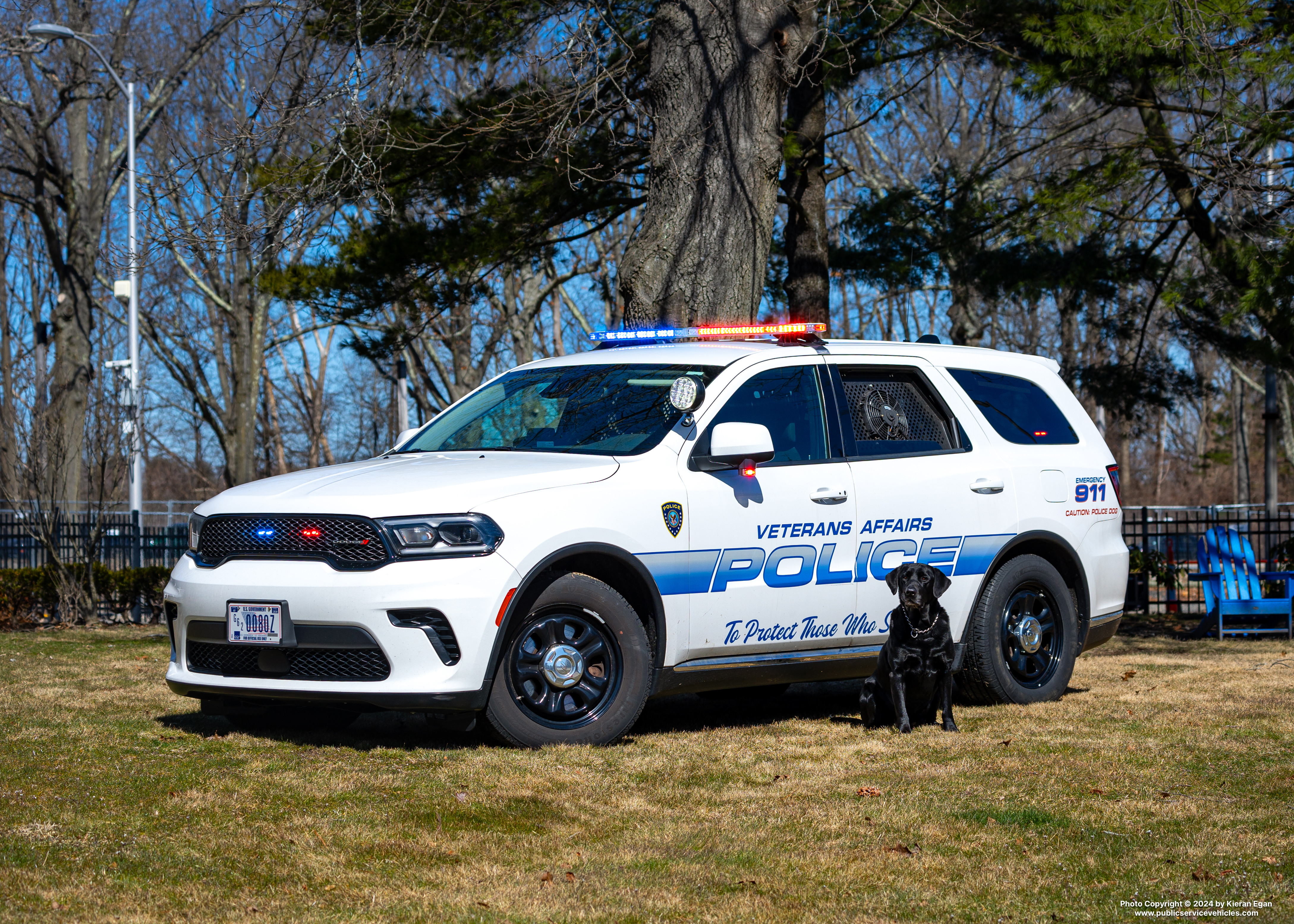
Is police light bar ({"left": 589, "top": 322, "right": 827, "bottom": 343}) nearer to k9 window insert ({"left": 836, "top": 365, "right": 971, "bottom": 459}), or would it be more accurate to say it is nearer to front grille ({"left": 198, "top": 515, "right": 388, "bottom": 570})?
k9 window insert ({"left": 836, "top": 365, "right": 971, "bottom": 459})

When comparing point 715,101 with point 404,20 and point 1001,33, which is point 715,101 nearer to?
point 404,20

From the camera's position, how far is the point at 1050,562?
27.1 feet

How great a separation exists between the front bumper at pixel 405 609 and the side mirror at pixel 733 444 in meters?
1.20

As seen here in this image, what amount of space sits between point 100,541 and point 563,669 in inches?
443

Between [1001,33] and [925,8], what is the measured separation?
128 cm

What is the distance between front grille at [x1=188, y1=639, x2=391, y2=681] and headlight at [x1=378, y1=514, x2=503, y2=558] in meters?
0.46

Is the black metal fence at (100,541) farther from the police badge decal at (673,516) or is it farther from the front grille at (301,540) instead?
the police badge decal at (673,516)

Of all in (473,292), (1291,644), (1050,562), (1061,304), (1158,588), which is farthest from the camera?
(1158,588)

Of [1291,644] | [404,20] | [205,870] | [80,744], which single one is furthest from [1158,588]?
[205,870]

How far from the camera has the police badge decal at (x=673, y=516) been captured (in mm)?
6484

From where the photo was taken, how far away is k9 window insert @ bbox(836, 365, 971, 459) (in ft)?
24.3

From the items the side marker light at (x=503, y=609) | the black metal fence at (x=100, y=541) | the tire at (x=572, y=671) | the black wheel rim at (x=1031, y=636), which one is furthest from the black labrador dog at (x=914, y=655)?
the black metal fence at (x=100, y=541)

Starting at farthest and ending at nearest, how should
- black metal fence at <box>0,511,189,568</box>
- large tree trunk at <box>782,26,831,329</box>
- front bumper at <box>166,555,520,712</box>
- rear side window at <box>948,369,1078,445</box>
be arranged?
black metal fence at <box>0,511,189,568</box>, large tree trunk at <box>782,26,831,329</box>, rear side window at <box>948,369,1078,445</box>, front bumper at <box>166,555,520,712</box>

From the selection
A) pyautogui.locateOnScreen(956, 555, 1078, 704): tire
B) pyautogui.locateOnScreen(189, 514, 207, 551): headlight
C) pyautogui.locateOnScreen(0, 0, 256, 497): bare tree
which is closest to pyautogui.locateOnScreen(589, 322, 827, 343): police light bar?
pyautogui.locateOnScreen(956, 555, 1078, 704): tire
